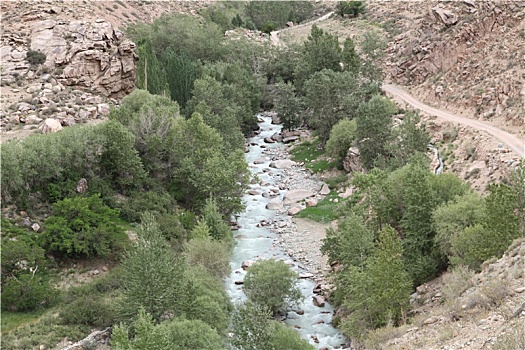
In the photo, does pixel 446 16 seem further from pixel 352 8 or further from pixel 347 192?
pixel 352 8

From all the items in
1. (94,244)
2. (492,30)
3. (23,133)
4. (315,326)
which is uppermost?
(492,30)

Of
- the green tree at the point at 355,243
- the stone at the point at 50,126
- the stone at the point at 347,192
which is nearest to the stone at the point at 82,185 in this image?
the stone at the point at 50,126

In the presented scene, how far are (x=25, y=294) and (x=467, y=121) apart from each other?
35.5 meters

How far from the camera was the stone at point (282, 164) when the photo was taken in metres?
58.4

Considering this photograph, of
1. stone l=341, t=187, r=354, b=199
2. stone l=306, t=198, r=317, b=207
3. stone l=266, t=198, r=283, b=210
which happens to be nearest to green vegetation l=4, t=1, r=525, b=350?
stone l=306, t=198, r=317, b=207

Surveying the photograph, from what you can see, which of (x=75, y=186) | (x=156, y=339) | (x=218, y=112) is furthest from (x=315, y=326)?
(x=218, y=112)

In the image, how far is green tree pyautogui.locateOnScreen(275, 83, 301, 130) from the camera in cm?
6550

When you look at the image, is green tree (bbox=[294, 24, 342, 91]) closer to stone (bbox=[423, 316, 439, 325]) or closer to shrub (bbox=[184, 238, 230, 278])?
shrub (bbox=[184, 238, 230, 278])

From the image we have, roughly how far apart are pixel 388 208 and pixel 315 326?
8.33 metres

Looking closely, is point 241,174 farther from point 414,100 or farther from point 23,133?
point 414,100

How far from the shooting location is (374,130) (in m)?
47.4

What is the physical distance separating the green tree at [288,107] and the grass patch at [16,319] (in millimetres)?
42446

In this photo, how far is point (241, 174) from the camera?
4638cm

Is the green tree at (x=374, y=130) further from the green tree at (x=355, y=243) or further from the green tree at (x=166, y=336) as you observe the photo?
the green tree at (x=166, y=336)
